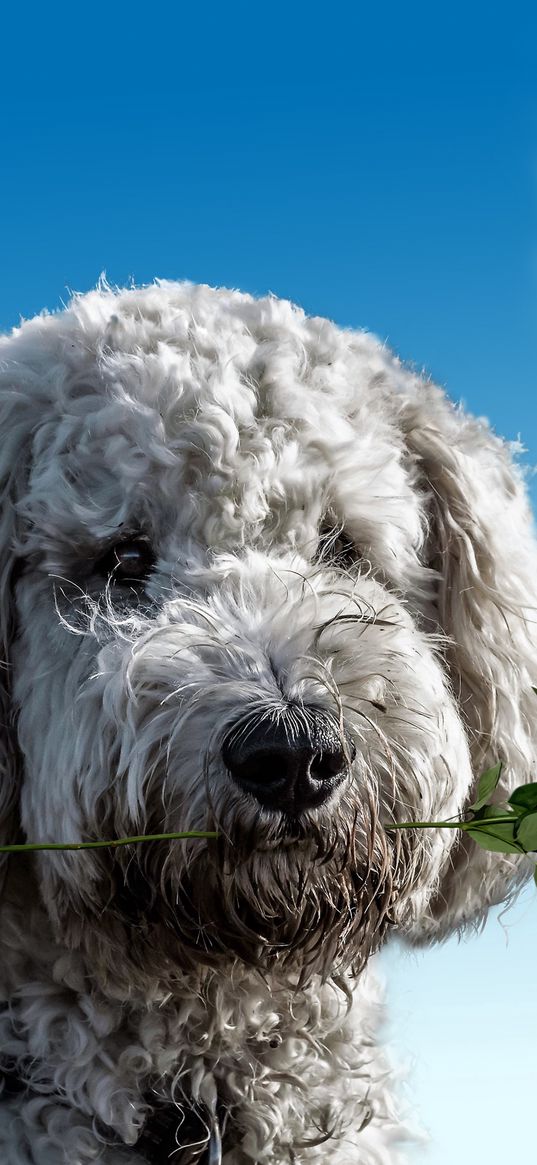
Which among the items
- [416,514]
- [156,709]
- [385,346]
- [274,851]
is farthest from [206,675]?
[385,346]

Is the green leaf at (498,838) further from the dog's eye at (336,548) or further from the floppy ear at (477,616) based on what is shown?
the floppy ear at (477,616)

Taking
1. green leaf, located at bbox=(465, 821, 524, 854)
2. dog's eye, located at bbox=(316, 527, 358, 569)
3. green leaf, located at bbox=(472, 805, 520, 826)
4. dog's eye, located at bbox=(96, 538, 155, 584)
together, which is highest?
dog's eye, located at bbox=(316, 527, 358, 569)

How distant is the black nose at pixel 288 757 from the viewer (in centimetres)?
252

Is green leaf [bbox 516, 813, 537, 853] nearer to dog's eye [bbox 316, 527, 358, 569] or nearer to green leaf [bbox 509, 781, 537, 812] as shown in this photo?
green leaf [bbox 509, 781, 537, 812]

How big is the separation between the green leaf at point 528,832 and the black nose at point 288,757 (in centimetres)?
52

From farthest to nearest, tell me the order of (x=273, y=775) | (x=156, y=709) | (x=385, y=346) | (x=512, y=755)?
(x=385, y=346) → (x=512, y=755) → (x=156, y=709) → (x=273, y=775)

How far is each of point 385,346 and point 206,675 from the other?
152 cm

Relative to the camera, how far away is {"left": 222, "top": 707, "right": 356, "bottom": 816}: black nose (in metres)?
2.52

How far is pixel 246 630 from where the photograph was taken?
2779 millimetres

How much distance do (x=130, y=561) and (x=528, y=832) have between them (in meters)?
1.32

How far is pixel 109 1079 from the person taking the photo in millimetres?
3029

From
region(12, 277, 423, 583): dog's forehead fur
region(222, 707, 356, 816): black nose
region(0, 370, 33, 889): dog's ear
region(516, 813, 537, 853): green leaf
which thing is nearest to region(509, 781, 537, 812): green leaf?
region(516, 813, 537, 853): green leaf

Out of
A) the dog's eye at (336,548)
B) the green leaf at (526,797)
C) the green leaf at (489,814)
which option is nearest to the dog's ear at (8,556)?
the dog's eye at (336,548)

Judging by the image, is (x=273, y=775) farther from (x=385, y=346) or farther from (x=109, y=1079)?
(x=385, y=346)
